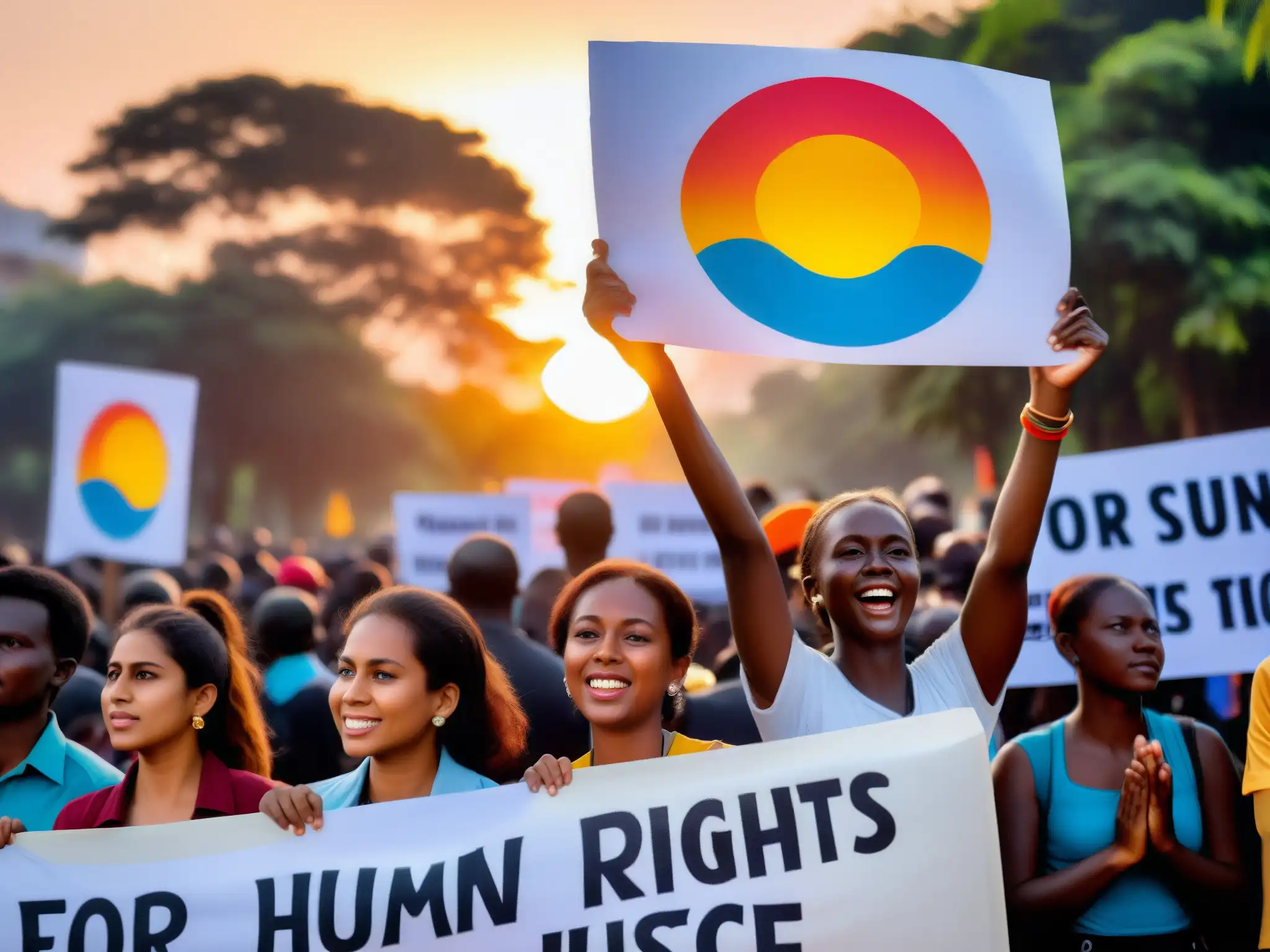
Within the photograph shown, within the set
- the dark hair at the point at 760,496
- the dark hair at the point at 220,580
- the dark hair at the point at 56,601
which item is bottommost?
the dark hair at the point at 56,601

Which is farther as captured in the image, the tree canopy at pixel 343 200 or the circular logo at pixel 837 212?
the tree canopy at pixel 343 200

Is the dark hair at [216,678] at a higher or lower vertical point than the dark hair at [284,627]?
lower

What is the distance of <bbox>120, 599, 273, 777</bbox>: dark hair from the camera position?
352 cm

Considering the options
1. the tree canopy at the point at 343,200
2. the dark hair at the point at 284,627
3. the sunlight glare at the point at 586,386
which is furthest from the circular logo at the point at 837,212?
the tree canopy at the point at 343,200

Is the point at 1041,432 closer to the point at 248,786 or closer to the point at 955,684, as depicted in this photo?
the point at 955,684

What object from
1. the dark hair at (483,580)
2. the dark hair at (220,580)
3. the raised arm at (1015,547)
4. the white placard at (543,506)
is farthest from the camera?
the white placard at (543,506)

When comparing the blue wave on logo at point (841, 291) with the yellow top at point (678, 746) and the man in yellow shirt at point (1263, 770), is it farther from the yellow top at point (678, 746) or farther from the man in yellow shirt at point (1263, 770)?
the man in yellow shirt at point (1263, 770)

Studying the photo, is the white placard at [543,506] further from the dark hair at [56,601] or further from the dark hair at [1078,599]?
the dark hair at [1078,599]

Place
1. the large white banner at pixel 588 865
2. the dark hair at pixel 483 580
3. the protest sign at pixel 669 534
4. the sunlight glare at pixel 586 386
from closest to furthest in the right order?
the large white banner at pixel 588 865 → the dark hair at pixel 483 580 → the protest sign at pixel 669 534 → the sunlight glare at pixel 586 386

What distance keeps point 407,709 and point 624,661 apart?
1.67 feet

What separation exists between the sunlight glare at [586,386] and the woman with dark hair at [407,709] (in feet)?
24.2

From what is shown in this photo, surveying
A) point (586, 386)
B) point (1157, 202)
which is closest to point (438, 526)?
point (586, 386)

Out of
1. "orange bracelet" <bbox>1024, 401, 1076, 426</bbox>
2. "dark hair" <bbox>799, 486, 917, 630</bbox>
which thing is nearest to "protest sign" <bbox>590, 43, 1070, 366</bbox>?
"orange bracelet" <bbox>1024, 401, 1076, 426</bbox>

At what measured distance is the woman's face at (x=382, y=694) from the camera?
10.9ft
